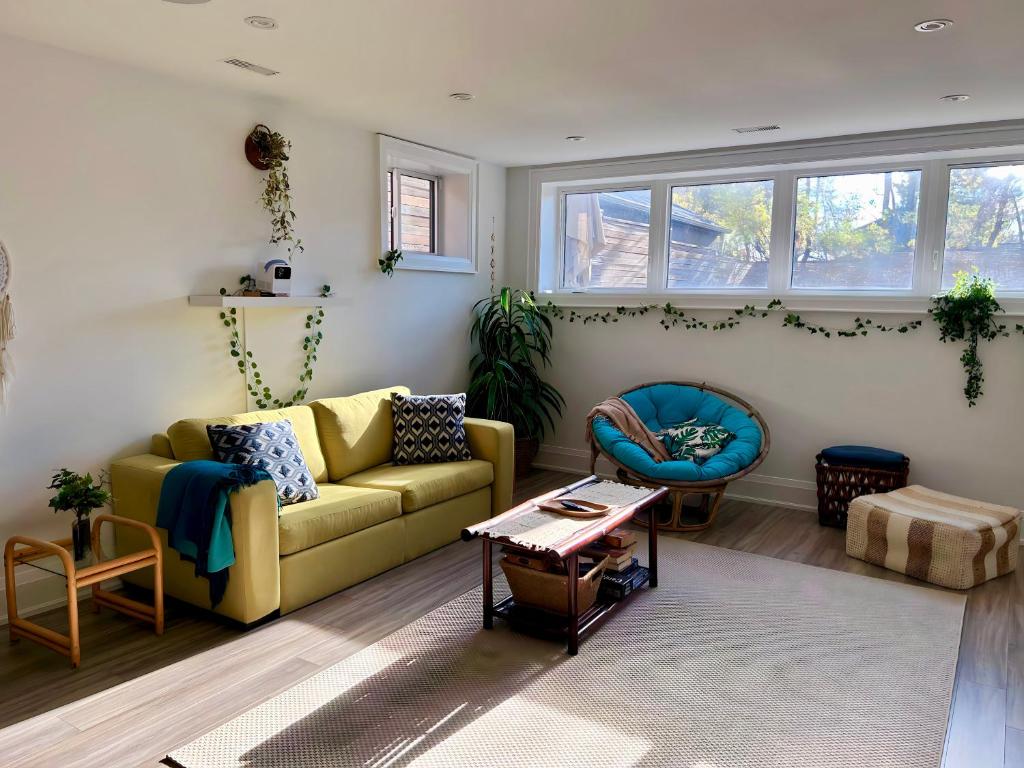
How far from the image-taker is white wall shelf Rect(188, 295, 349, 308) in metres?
3.69

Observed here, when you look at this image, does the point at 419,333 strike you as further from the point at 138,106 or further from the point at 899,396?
the point at 899,396

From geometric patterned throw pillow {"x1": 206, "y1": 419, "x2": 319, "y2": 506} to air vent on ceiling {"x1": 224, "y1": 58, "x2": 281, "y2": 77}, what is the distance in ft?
5.26

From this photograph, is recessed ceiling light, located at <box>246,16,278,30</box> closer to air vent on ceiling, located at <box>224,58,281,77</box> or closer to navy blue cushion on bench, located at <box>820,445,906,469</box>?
air vent on ceiling, located at <box>224,58,281,77</box>

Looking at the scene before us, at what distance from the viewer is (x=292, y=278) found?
430cm

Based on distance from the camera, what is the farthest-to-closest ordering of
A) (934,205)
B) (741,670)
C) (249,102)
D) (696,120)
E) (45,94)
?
(934,205) → (696,120) → (249,102) → (45,94) → (741,670)

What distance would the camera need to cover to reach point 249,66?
338 centimetres

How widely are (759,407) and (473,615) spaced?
277 centimetres

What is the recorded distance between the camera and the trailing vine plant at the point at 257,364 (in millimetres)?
3994

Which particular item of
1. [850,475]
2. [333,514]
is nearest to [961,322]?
[850,475]

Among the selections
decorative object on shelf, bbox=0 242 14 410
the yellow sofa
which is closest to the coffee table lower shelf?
the yellow sofa

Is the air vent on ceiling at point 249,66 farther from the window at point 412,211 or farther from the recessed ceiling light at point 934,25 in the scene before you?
the recessed ceiling light at point 934,25

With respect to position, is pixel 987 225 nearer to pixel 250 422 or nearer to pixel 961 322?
pixel 961 322

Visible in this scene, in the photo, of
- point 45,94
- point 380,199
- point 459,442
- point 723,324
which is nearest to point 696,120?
point 723,324

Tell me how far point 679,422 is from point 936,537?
1.82m
